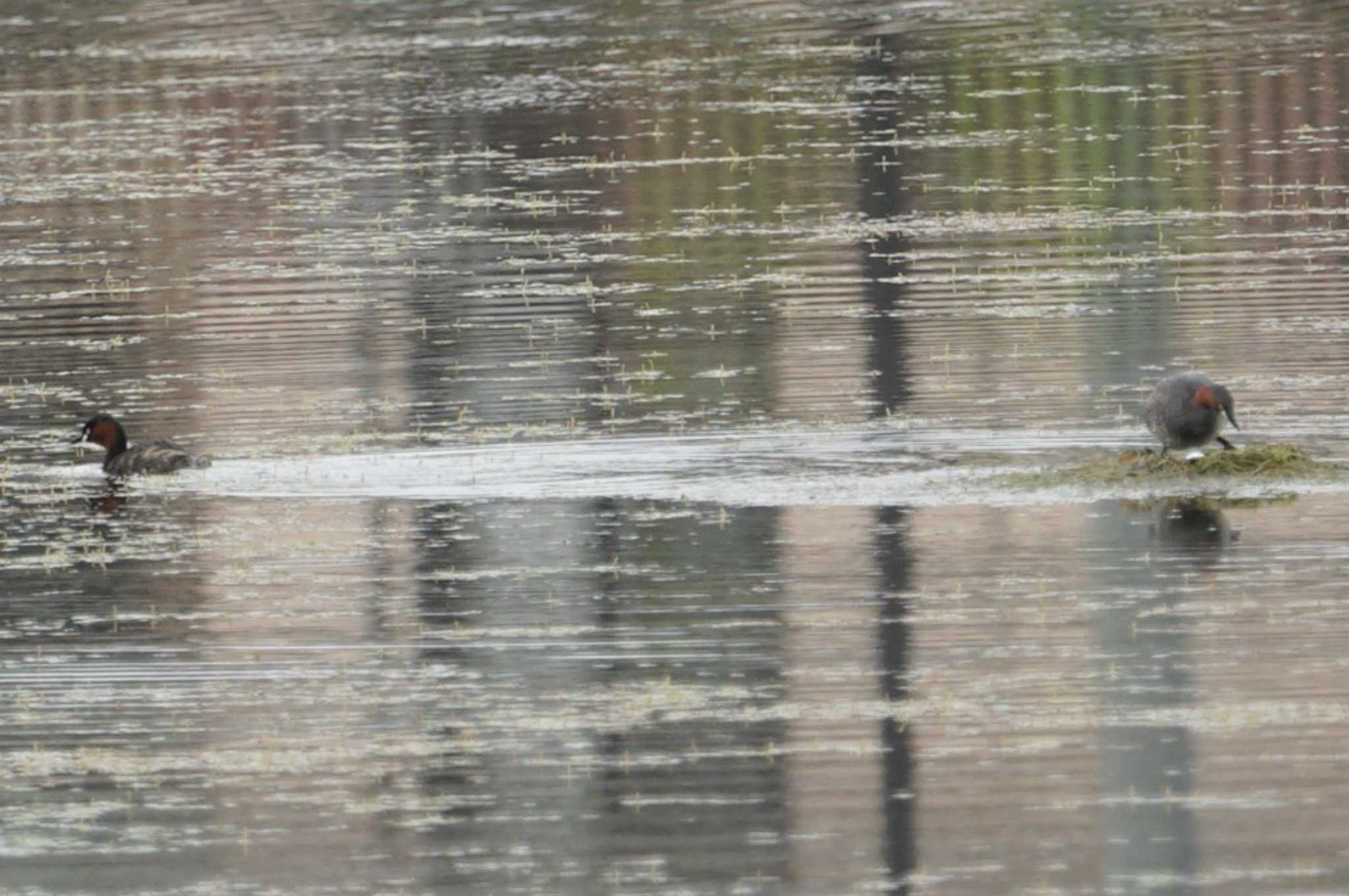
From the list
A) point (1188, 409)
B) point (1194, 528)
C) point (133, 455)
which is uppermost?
point (1188, 409)

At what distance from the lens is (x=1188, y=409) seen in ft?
55.2

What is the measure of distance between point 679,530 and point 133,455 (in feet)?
11.8

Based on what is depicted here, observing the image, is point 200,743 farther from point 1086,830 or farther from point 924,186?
point 924,186

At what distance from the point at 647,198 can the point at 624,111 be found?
947 cm

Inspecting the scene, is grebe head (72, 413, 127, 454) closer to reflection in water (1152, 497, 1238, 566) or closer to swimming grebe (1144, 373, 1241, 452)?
swimming grebe (1144, 373, 1241, 452)

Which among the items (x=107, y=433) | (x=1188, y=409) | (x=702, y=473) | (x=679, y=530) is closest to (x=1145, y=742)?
(x=679, y=530)

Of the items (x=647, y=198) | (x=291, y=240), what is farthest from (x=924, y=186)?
(x=291, y=240)

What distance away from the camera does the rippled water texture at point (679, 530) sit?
37.8ft

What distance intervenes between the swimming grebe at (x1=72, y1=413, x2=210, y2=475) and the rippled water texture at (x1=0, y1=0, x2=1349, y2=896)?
6.4 inches

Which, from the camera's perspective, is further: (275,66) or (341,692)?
(275,66)

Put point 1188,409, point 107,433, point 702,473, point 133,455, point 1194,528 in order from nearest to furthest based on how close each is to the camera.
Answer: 1. point 1194,528
2. point 1188,409
3. point 702,473
4. point 133,455
5. point 107,433

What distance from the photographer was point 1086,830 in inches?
442

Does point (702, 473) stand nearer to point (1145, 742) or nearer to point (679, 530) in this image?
point (679, 530)

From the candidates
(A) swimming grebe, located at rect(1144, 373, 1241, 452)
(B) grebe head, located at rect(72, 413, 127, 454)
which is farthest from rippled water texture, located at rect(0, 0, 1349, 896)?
(B) grebe head, located at rect(72, 413, 127, 454)
